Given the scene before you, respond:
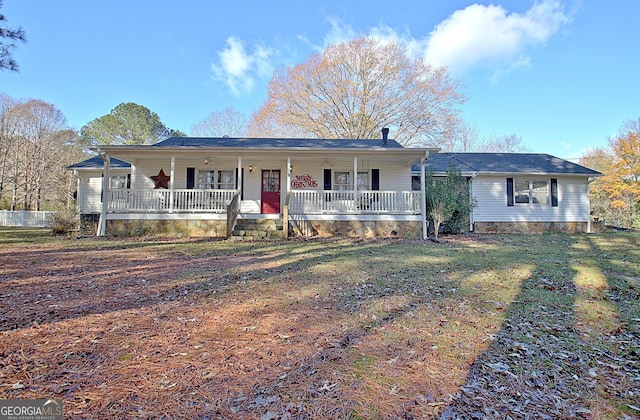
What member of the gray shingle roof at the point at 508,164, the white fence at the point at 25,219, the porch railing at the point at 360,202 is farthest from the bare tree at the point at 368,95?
the white fence at the point at 25,219

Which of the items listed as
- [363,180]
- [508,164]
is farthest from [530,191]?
[363,180]

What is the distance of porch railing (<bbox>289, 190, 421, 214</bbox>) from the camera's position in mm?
11703

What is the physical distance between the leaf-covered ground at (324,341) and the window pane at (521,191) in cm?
955

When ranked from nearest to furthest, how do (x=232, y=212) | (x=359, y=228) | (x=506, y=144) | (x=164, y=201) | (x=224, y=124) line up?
(x=232, y=212), (x=359, y=228), (x=164, y=201), (x=224, y=124), (x=506, y=144)

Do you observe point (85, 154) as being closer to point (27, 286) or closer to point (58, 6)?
point (58, 6)

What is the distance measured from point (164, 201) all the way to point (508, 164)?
1547 centimetres

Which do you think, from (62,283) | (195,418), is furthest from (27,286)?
(195,418)

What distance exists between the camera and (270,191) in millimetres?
13367

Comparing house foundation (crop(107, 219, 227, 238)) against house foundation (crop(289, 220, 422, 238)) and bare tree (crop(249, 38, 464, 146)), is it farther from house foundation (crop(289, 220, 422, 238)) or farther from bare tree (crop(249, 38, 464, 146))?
bare tree (crop(249, 38, 464, 146))

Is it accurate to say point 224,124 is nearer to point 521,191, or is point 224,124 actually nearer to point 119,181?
point 119,181

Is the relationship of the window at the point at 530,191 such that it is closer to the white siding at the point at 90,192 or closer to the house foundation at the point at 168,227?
the house foundation at the point at 168,227

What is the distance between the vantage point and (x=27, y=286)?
4633mm

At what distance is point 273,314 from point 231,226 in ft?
25.4

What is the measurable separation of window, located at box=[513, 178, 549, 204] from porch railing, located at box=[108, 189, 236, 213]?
502 inches
